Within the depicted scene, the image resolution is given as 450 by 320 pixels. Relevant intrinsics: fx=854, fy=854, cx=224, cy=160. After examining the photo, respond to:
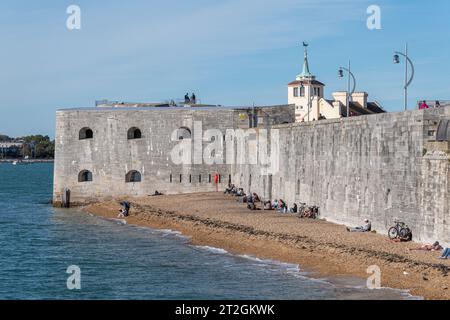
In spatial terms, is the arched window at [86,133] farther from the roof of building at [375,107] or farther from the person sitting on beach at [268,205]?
the roof of building at [375,107]

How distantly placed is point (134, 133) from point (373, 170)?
29.2 metres

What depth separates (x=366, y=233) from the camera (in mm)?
31656

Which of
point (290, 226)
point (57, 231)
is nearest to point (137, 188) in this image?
point (57, 231)

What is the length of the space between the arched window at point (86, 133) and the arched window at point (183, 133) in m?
6.06

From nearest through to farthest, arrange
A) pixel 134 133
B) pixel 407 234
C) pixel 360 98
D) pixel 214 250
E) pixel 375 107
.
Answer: pixel 407 234 < pixel 214 250 < pixel 134 133 < pixel 360 98 < pixel 375 107

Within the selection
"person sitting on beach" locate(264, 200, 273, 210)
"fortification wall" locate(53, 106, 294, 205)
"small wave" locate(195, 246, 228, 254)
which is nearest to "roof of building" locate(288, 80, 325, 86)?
"fortification wall" locate(53, 106, 294, 205)

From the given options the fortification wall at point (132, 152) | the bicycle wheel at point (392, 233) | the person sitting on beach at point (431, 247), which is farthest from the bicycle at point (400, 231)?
the fortification wall at point (132, 152)

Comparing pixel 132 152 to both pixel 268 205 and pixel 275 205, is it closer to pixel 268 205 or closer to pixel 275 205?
pixel 268 205

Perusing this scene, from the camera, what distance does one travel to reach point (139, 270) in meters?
29.6

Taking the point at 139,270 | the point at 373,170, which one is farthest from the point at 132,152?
the point at 139,270

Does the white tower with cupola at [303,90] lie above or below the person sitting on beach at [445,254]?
above

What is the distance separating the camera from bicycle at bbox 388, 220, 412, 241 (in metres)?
28.6

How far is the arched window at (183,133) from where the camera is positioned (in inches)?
2229
